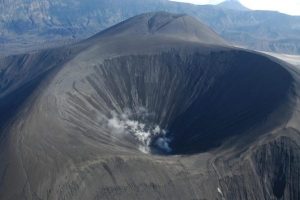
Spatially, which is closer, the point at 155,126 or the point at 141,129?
the point at 141,129

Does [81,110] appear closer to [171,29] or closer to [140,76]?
[140,76]

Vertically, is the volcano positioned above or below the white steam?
above

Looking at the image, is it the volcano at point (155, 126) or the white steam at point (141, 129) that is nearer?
the volcano at point (155, 126)

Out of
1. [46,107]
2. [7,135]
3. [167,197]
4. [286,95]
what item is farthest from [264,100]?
[7,135]

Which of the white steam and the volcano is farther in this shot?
the white steam
